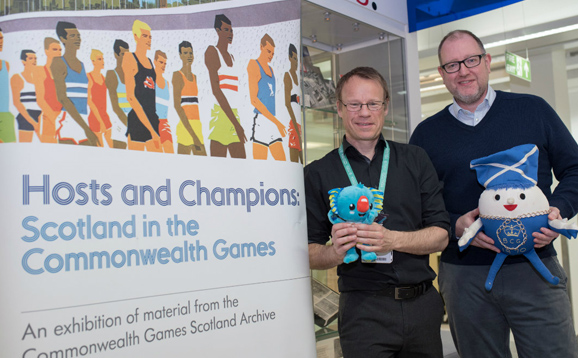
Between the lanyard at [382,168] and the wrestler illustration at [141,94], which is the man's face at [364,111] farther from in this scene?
the wrestler illustration at [141,94]

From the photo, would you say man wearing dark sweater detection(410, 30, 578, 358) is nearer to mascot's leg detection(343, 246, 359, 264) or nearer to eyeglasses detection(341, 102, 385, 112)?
eyeglasses detection(341, 102, 385, 112)

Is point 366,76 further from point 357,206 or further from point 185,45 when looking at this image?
point 185,45

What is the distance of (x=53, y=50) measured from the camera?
1232mm

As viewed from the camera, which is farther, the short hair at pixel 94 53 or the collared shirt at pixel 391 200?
the collared shirt at pixel 391 200

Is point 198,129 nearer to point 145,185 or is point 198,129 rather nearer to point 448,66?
point 145,185

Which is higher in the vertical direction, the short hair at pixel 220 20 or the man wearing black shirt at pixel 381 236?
the short hair at pixel 220 20

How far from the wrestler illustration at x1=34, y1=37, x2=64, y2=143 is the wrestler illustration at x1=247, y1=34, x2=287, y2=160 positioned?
0.58 m

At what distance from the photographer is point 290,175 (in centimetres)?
169

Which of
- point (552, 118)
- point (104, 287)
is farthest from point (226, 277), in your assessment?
point (552, 118)

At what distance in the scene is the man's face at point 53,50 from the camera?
123 centimetres

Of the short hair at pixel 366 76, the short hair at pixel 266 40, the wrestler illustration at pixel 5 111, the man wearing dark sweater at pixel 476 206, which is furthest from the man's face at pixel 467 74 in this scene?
the wrestler illustration at pixel 5 111

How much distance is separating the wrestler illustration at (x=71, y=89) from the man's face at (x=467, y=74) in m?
1.71

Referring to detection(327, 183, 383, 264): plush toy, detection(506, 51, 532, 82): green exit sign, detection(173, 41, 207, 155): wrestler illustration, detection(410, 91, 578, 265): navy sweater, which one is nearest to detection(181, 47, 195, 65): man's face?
detection(173, 41, 207, 155): wrestler illustration

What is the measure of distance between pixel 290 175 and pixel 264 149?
0.13 m
